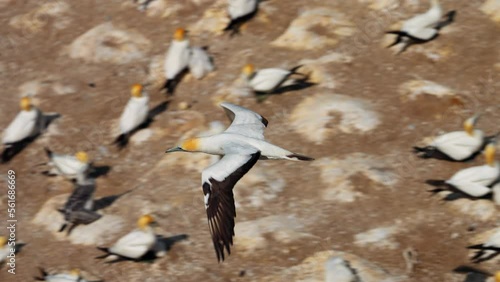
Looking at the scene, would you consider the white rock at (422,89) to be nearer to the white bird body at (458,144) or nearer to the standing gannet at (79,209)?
the white bird body at (458,144)

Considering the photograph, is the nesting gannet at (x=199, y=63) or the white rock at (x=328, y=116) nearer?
the white rock at (x=328, y=116)

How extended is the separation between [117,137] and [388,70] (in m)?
5.87

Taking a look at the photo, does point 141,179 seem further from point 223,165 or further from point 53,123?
point 223,165

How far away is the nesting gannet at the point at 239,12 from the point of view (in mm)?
24312

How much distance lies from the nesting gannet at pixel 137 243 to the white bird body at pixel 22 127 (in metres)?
5.63

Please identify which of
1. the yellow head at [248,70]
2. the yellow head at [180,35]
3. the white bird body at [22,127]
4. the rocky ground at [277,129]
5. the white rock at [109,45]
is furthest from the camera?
the white rock at [109,45]

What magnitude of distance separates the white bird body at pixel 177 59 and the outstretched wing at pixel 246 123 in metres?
5.89

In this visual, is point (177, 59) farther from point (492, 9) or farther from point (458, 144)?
point (458, 144)

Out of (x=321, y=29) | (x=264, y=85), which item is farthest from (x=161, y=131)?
(x=321, y=29)

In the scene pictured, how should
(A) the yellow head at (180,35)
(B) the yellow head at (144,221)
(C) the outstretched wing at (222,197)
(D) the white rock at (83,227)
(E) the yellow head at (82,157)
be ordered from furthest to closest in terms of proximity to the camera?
(A) the yellow head at (180,35) → (E) the yellow head at (82,157) → (D) the white rock at (83,227) → (B) the yellow head at (144,221) → (C) the outstretched wing at (222,197)

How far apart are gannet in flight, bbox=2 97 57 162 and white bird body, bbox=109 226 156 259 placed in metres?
5.73

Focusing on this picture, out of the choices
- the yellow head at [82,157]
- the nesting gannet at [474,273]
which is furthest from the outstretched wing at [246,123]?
the yellow head at [82,157]

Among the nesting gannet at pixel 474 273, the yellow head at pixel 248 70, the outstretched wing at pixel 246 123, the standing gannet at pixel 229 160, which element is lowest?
the nesting gannet at pixel 474 273

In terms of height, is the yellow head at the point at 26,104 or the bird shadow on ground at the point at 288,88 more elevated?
the bird shadow on ground at the point at 288,88
